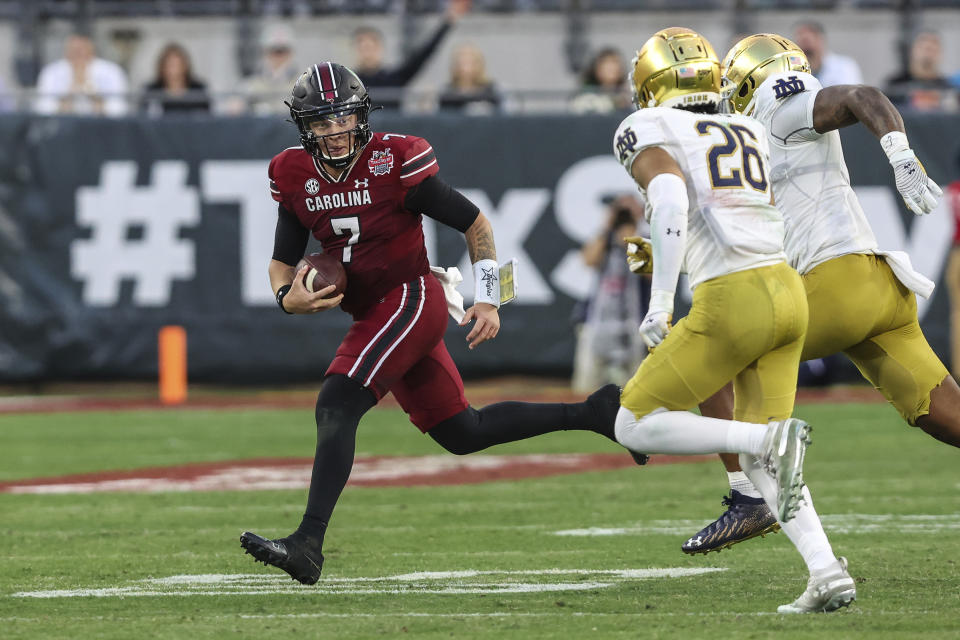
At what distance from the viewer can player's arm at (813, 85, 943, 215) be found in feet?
17.1

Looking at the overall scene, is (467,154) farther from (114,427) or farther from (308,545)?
(308,545)

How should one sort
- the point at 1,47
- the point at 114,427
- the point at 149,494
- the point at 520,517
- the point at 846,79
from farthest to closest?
the point at 1,47 → the point at 846,79 → the point at 114,427 → the point at 149,494 → the point at 520,517

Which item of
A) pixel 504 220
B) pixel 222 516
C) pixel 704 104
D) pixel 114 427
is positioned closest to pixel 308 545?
pixel 704 104

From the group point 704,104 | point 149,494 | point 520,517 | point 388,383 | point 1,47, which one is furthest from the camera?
point 1,47

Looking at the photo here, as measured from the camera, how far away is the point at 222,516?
7.48 m

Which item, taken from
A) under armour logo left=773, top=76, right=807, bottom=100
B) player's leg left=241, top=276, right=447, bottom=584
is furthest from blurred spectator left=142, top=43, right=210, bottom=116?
under armour logo left=773, top=76, right=807, bottom=100

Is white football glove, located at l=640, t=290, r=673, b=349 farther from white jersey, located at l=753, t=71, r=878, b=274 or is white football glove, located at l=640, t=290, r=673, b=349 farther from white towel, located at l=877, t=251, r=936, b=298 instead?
white towel, located at l=877, t=251, r=936, b=298

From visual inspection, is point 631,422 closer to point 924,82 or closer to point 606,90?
point 606,90

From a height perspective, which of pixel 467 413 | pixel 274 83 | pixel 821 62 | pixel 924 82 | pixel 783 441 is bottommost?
pixel 274 83

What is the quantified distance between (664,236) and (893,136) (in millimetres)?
945

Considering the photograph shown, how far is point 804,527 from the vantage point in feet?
15.6

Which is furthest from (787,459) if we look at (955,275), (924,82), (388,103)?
(924,82)

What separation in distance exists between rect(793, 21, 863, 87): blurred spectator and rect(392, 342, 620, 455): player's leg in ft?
26.1

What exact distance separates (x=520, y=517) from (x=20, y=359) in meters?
8.33
